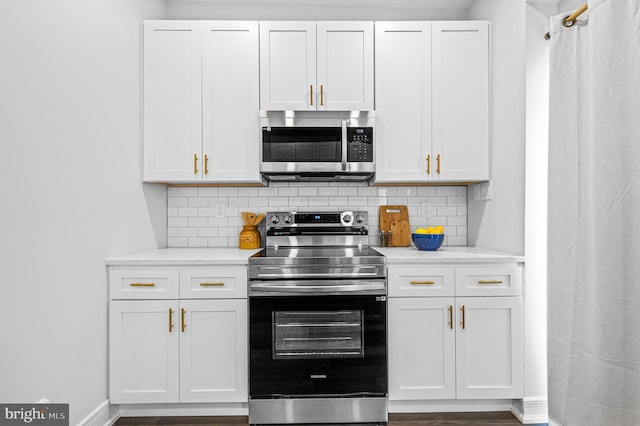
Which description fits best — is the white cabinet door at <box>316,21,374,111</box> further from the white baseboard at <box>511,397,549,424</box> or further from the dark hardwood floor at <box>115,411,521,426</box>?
the white baseboard at <box>511,397,549,424</box>

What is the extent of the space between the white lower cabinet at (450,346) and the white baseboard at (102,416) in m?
1.60

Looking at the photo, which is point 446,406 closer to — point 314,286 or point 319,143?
point 314,286

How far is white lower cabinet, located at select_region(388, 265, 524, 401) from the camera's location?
2.31 metres

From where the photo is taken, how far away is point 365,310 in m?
2.26

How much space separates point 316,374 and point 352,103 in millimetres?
1714

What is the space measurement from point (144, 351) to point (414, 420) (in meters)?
1.60

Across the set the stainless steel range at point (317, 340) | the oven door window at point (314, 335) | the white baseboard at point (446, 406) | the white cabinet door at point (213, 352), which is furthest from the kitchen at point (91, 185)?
the oven door window at point (314, 335)

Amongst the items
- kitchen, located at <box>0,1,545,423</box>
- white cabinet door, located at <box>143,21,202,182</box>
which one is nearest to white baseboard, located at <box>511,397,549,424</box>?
kitchen, located at <box>0,1,545,423</box>

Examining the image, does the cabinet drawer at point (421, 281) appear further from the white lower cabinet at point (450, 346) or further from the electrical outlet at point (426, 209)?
the electrical outlet at point (426, 209)

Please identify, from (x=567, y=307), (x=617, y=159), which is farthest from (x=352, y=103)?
(x=567, y=307)

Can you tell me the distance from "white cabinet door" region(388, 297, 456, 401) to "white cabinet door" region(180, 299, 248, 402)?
87 centimetres

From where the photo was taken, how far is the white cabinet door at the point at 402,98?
105 inches

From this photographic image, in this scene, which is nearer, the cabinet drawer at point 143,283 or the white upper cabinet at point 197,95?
the cabinet drawer at point 143,283

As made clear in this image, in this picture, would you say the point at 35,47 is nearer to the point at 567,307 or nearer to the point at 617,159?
the point at 617,159
